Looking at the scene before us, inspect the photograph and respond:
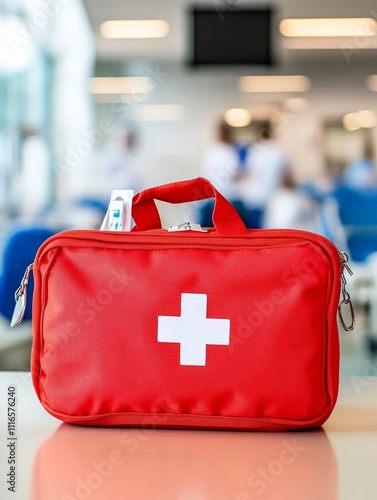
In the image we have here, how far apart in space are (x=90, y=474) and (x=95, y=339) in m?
0.17

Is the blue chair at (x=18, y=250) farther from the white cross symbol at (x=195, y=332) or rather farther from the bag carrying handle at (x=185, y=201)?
the white cross symbol at (x=195, y=332)

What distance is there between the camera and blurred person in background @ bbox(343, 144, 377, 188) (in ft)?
24.1

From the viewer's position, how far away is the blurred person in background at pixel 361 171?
289 inches

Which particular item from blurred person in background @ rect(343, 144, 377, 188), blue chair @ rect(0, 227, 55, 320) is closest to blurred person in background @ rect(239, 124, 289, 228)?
blurred person in background @ rect(343, 144, 377, 188)

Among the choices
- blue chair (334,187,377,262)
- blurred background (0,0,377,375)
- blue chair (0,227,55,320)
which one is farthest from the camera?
blurred background (0,0,377,375)

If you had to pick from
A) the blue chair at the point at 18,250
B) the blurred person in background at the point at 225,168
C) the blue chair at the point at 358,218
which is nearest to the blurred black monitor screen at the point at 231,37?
the blurred person in background at the point at 225,168

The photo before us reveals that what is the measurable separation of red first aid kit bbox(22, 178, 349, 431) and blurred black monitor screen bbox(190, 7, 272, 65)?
5919 mm

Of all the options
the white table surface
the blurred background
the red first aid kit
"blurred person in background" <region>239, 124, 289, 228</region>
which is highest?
the blurred background

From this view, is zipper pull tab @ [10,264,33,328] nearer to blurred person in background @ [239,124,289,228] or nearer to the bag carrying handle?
the bag carrying handle

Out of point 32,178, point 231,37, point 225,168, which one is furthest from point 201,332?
point 32,178

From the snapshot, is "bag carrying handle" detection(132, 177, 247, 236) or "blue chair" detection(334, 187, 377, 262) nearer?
"bag carrying handle" detection(132, 177, 247, 236)

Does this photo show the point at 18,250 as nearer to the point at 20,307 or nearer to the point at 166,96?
the point at 20,307

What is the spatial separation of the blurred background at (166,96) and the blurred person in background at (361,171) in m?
0.01

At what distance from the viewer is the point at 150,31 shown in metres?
7.58
